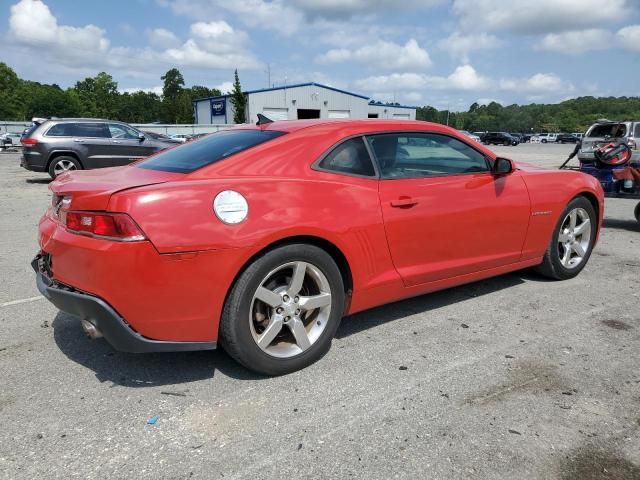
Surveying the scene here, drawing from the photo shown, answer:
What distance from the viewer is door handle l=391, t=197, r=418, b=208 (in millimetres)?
3371

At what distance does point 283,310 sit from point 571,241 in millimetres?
3225

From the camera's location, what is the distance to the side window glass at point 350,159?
3.24 metres

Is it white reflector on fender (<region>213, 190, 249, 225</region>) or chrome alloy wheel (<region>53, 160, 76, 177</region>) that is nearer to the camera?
white reflector on fender (<region>213, 190, 249, 225</region>)

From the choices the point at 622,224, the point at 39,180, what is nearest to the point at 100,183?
the point at 622,224

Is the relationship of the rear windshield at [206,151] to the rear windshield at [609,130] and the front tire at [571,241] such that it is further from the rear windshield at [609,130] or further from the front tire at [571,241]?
the rear windshield at [609,130]

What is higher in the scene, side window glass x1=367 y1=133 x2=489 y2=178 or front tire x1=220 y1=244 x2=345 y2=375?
side window glass x1=367 y1=133 x2=489 y2=178

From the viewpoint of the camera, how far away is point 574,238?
4859 millimetres

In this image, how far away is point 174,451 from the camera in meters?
2.32

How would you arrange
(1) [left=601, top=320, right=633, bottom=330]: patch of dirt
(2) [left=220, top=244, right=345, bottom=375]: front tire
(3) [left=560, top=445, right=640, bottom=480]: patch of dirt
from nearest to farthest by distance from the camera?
(3) [left=560, top=445, right=640, bottom=480]: patch of dirt
(2) [left=220, top=244, right=345, bottom=375]: front tire
(1) [left=601, top=320, right=633, bottom=330]: patch of dirt

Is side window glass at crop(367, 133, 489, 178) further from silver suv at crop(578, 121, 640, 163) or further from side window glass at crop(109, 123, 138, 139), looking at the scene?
silver suv at crop(578, 121, 640, 163)

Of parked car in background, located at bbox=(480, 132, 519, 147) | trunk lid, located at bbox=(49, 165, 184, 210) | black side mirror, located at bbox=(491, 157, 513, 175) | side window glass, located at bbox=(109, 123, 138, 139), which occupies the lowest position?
parked car in background, located at bbox=(480, 132, 519, 147)

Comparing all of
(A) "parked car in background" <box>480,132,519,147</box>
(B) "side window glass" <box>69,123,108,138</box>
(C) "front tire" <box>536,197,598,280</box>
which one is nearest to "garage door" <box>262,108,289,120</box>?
(A) "parked car in background" <box>480,132,519,147</box>

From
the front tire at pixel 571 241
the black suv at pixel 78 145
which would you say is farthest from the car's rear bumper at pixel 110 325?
the black suv at pixel 78 145

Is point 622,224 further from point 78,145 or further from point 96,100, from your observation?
point 96,100
